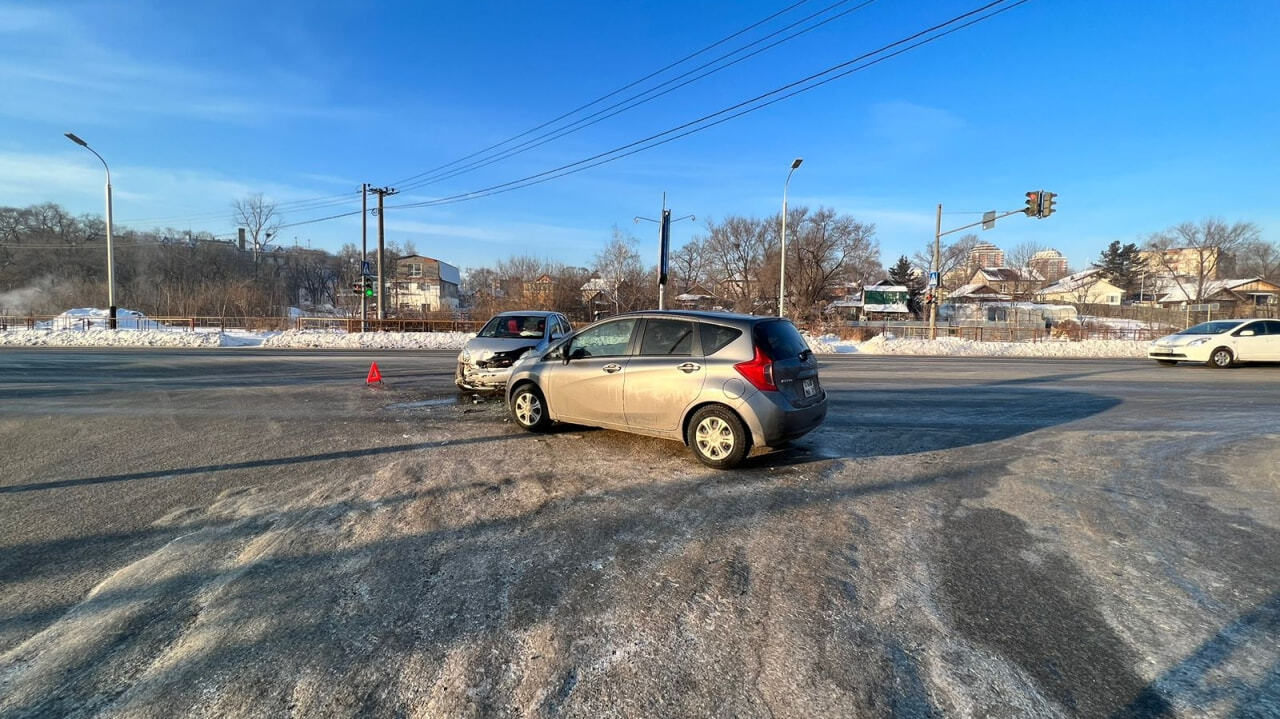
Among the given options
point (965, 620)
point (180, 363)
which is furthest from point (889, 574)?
point (180, 363)

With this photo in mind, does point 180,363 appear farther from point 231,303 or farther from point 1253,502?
point 231,303

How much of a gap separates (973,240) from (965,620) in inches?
4362

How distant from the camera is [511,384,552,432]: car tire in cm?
755

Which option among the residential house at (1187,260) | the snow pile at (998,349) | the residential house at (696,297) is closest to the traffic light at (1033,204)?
the snow pile at (998,349)

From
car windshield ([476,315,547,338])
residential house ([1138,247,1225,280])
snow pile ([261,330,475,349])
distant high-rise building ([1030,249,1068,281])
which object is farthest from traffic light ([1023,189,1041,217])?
distant high-rise building ([1030,249,1068,281])

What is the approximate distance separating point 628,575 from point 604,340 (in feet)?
12.3

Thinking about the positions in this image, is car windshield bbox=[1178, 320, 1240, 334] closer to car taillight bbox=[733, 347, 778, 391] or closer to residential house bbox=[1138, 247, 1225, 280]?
car taillight bbox=[733, 347, 778, 391]

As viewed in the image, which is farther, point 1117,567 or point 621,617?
point 1117,567

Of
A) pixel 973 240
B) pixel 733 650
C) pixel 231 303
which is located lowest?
pixel 733 650

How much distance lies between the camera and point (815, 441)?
7.38m

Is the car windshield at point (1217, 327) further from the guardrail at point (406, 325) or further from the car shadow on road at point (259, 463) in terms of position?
the guardrail at point (406, 325)

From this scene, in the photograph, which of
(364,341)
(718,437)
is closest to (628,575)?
(718,437)

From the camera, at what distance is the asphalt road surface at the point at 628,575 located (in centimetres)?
254

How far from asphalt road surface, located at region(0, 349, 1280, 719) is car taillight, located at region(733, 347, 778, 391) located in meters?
0.92
